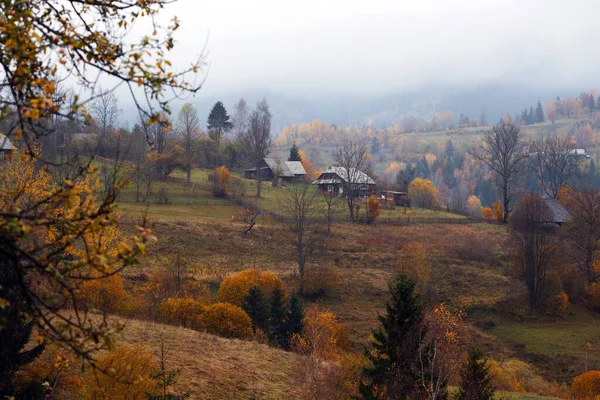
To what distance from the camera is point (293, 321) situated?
27.9 m

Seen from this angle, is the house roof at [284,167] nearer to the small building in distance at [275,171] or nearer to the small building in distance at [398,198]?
the small building in distance at [275,171]

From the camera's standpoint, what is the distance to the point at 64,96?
443cm

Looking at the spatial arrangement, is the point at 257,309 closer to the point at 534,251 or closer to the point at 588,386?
the point at 588,386

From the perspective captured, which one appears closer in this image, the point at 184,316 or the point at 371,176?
the point at 184,316

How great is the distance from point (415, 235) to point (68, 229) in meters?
52.1

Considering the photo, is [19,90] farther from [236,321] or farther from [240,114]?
[240,114]

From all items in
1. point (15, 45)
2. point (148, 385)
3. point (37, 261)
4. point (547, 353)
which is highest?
point (15, 45)

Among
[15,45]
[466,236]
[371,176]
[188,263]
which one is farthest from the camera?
[371,176]

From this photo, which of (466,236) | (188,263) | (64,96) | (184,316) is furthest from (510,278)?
(64,96)

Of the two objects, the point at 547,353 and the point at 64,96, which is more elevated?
the point at 64,96

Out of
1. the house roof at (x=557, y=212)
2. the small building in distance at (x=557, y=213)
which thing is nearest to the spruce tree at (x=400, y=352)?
the small building in distance at (x=557, y=213)

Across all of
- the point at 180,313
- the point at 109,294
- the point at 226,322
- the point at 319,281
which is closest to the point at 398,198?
the point at 319,281

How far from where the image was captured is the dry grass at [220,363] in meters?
18.0

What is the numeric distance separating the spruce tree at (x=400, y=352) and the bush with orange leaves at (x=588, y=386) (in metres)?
13.4
